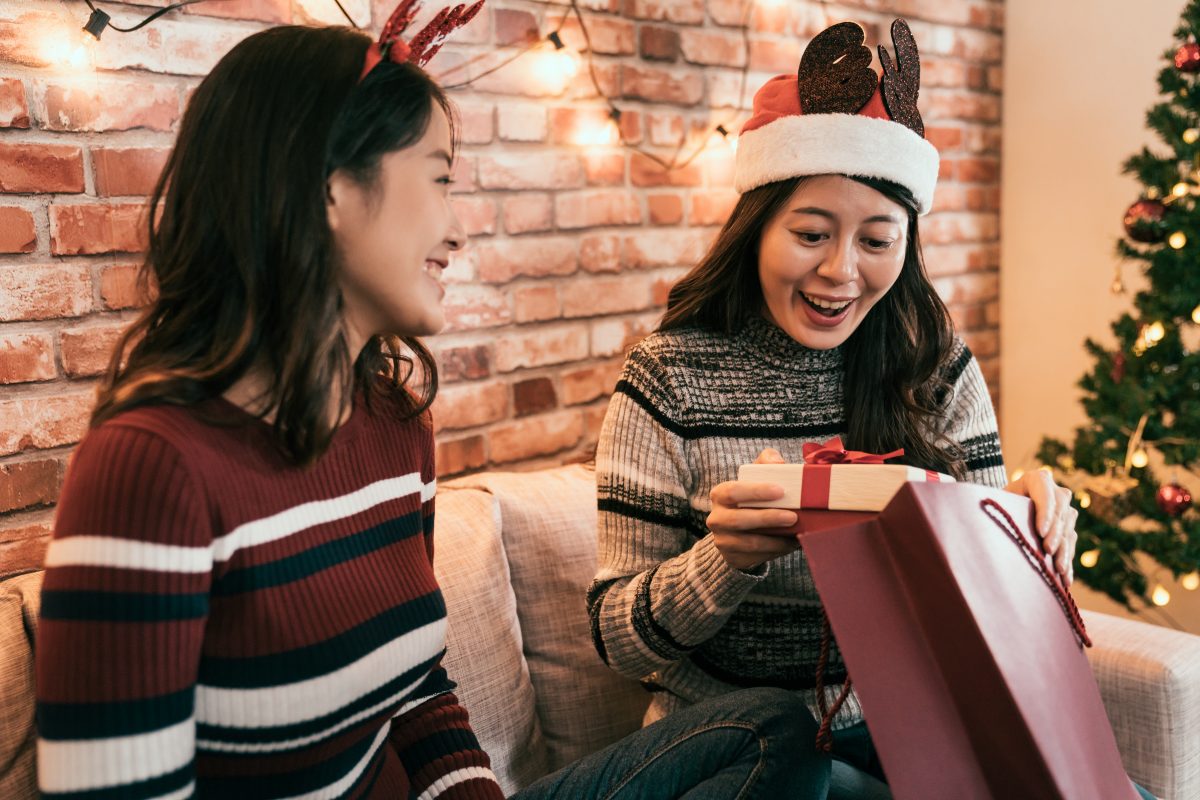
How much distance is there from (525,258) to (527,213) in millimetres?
86

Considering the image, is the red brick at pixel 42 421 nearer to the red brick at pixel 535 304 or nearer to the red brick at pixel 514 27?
the red brick at pixel 535 304

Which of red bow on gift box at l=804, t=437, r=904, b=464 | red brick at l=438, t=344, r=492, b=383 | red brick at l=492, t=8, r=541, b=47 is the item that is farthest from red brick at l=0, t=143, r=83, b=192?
red bow on gift box at l=804, t=437, r=904, b=464

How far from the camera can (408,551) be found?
1.07 meters

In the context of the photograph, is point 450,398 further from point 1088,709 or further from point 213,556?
point 1088,709

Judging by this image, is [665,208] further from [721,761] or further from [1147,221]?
[721,761]

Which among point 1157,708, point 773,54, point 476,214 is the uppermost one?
point 773,54

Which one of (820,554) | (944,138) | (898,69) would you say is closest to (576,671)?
(820,554)

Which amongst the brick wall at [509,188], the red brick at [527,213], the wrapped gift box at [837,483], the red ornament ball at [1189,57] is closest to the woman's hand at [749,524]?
the wrapped gift box at [837,483]

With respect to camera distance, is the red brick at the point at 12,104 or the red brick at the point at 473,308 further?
the red brick at the point at 473,308

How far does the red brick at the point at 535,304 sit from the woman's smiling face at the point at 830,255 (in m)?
0.64

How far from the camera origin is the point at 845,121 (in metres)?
1.33

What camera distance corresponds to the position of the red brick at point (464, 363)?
182 cm

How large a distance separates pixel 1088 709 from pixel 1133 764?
60 centimetres

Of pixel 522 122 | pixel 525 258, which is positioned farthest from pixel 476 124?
pixel 525 258
